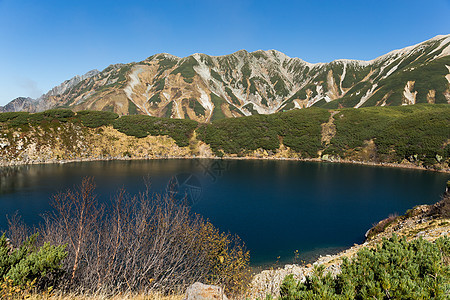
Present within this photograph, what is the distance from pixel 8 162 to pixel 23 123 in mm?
18796

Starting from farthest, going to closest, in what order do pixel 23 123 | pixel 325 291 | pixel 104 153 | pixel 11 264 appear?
1. pixel 104 153
2. pixel 23 123
3. pixel 11 264
4. pixel 325 291

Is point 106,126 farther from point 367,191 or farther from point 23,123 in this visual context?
point 367,191

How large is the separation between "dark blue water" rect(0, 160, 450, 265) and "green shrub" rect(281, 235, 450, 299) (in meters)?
17.3

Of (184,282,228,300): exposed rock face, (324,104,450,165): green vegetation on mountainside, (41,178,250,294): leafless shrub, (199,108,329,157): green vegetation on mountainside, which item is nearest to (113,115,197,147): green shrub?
(199,108,329,157): green vegetation on mountainside

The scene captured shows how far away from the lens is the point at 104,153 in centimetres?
8906

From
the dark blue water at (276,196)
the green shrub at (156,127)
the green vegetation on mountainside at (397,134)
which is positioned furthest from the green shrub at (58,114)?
the green vegetation on mountainside at (397,134)

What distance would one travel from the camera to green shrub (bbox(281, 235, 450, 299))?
5.40 meters

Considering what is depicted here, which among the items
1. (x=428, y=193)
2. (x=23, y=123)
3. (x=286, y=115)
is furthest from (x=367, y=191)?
(x=23, y=123)

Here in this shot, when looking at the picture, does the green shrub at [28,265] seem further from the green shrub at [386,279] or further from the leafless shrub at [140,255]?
the green shrub at [386,279]

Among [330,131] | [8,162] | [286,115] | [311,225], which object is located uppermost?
[286,115]

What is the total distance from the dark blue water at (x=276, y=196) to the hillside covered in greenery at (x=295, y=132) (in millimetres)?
16806

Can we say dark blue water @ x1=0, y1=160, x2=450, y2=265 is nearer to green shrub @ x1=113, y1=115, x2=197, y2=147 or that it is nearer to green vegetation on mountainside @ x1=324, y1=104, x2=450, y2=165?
green vegetation on mountainside @ x1=324, y1=104, x2=450, y2=165

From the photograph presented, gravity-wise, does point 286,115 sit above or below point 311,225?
above

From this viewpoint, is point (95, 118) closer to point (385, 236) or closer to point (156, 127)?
point (156, 127)
